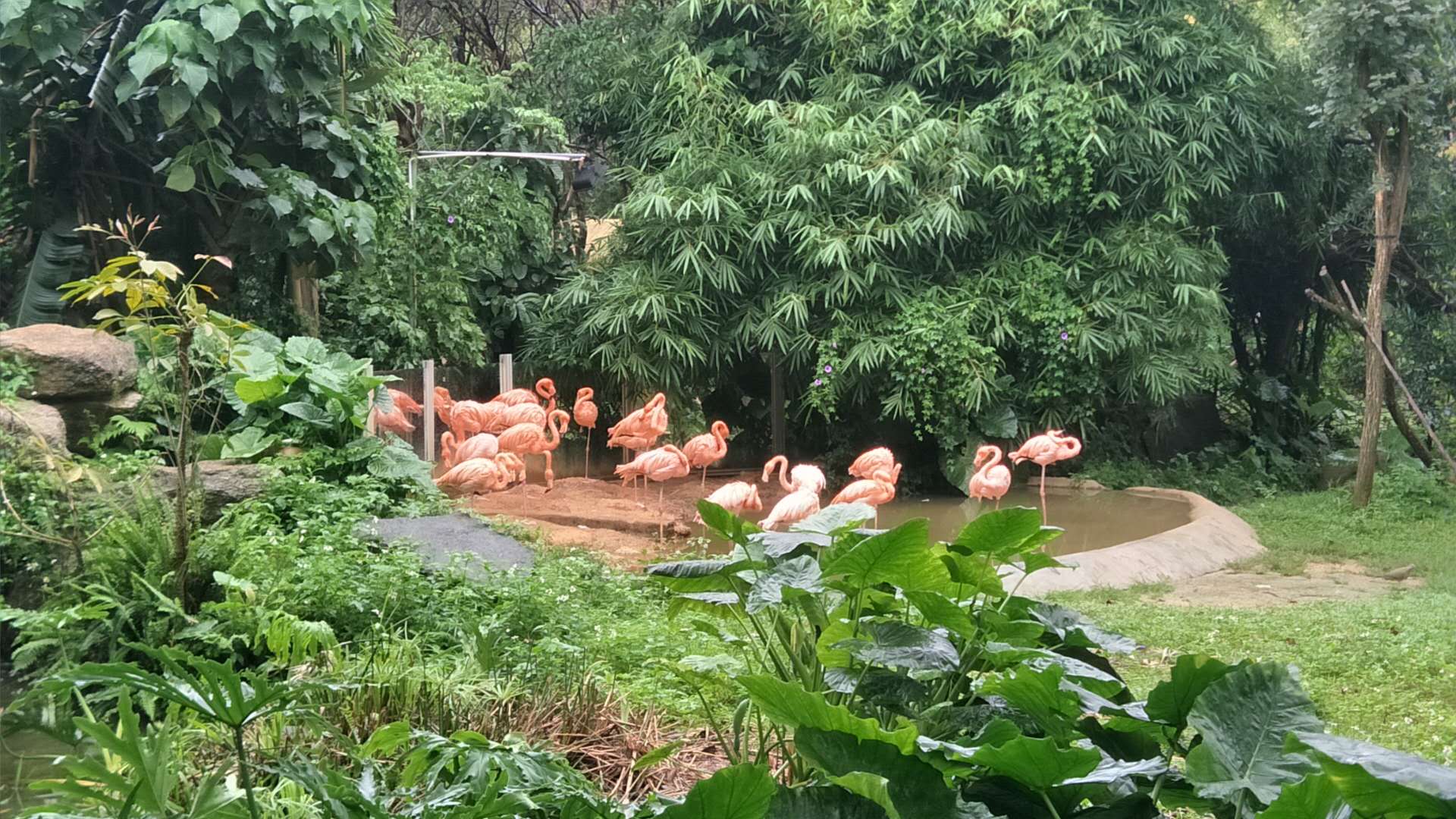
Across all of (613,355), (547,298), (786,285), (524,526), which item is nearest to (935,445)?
(786,285)

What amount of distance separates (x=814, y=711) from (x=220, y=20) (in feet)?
14.0

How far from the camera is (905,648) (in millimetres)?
969

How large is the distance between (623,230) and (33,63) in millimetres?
3364

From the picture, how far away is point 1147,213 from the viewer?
264 inches

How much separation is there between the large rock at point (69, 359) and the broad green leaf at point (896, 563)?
3079 millimetres

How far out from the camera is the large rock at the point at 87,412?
3.60 meters

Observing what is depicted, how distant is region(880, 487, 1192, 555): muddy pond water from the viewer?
5.48m

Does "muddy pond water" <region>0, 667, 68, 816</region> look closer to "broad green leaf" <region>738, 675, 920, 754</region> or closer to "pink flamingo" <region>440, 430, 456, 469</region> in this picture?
"broad green leaf" <region>738, 675, 920, 754</region>

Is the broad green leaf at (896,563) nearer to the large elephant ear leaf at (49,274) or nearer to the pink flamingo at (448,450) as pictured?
the large elephant ear leaf at (49,274)

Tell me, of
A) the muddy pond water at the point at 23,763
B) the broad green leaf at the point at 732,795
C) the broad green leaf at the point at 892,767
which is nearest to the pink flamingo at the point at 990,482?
the muddy pond water at the point at 23,763

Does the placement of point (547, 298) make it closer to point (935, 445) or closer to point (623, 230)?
point (623, 230)

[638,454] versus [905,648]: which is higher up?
[905,648]

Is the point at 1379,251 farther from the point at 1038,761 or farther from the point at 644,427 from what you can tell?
the point at 1038,761

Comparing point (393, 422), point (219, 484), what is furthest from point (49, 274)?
point (219, 484)
